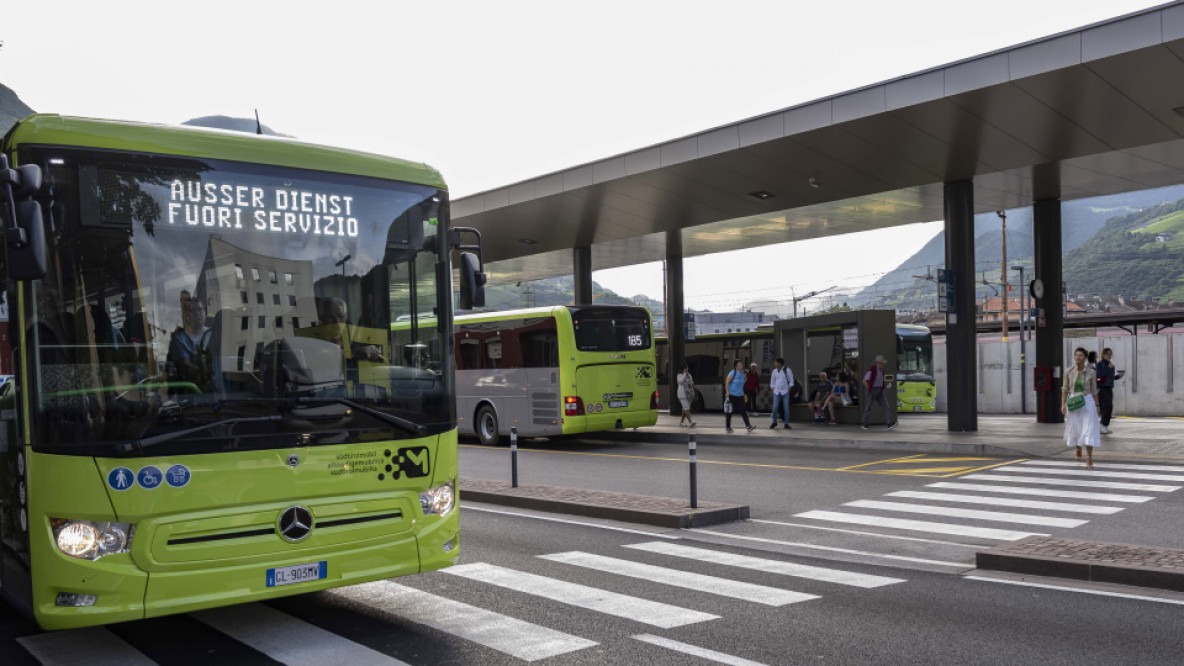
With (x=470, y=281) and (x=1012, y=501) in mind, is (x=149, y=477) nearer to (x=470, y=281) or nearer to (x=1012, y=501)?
(x=470, y=281)

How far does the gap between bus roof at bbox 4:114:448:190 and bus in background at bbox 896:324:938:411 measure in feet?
92.0

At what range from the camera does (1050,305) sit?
920 inches

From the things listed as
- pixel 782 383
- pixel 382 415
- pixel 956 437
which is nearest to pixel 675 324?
pixel 782 383

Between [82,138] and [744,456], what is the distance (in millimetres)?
15276

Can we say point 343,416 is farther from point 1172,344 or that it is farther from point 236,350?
point 1172,344

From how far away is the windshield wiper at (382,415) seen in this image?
6359 mm

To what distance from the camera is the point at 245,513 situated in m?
5.99

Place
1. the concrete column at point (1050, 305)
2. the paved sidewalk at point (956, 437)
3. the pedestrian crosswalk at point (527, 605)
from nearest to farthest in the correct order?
the pedestrian crosswalk at point (527, 605), the paved sidewalk at point (956, 437), the concrete column at point (1050, 305)

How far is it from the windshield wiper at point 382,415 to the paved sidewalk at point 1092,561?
16.8 ft

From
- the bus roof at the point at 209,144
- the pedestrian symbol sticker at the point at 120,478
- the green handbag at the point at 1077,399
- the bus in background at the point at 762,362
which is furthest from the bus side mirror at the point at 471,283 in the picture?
the bus in background at the point at 762,362

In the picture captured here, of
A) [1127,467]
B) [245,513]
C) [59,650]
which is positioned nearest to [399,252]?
[245,513]

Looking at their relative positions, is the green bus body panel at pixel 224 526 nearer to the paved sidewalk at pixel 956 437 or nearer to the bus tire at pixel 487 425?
the paved sidewalk at pixel 956 437

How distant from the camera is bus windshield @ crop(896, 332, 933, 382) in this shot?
32906mm

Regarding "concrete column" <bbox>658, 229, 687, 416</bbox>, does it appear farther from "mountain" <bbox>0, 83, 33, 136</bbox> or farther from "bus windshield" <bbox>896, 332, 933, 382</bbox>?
"mountain" <bbox>0, 83, 33, 136</bbox>
